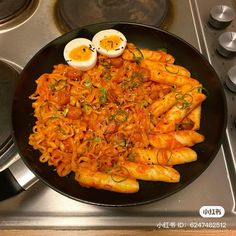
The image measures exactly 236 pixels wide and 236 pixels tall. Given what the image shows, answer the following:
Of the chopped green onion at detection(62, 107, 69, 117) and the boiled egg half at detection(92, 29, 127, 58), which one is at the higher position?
the boiled egg half at detection(92, 29, 127, 58)

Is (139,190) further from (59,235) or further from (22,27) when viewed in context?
(22,27)

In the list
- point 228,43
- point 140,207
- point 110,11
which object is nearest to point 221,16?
point 228,43

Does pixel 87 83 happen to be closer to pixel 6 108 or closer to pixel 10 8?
pixel 6 108

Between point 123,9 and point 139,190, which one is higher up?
point 123,9

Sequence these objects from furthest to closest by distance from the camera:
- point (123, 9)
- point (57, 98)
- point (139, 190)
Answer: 1. point (123, 9)
2. point (57, 98)
3. point (139, 190)

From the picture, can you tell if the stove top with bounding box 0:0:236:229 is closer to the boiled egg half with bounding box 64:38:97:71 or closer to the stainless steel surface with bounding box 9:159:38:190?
the stainless steel surface with bounding box 9:159:38:190

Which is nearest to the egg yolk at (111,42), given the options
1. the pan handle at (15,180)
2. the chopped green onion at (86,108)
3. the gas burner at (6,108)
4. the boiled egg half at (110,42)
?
the boiled egg half at (110,42)

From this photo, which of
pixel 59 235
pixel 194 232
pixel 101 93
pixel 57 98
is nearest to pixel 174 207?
pixel 194 232

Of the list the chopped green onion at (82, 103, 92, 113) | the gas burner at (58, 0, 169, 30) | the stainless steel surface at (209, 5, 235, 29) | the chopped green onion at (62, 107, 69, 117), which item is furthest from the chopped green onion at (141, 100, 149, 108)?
the stainless steel surface at (209, 5, 235, 29)
